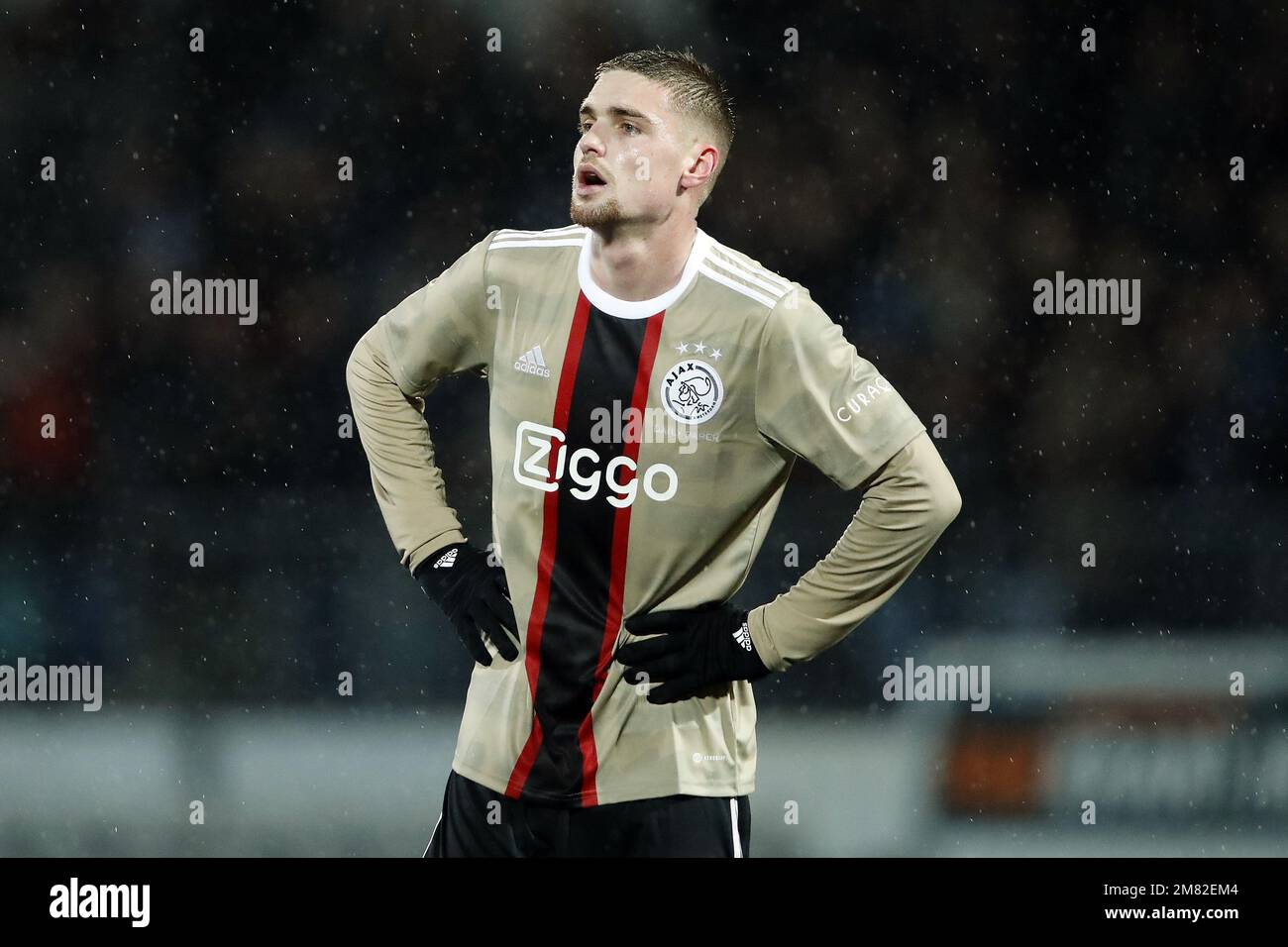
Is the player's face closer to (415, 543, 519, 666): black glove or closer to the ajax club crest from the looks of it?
the ajax club crest

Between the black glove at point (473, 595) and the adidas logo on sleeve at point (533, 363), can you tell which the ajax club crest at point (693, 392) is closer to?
the adidas logo on sleeve at point (533, 363)

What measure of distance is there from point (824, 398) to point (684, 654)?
468mm

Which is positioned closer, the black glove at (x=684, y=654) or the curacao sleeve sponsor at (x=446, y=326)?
the black glove at (x=684, y=654)

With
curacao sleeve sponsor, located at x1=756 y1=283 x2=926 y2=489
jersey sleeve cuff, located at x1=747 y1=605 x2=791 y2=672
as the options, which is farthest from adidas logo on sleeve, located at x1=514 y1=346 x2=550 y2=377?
jersey sleeve cuff, located at x1=747 y1=605 x2=791 y2=672

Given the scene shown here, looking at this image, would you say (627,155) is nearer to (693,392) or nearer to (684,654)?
(693,392)

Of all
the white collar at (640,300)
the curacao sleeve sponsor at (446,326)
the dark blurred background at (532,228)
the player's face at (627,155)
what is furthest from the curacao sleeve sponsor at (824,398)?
the dark blurred background at (532,228)

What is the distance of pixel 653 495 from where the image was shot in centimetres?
256

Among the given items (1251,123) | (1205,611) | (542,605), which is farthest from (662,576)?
(1251,123)

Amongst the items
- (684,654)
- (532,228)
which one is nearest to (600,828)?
(684,654)

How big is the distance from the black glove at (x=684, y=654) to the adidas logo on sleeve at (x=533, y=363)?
0.43 m

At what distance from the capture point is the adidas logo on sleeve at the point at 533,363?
2.61m

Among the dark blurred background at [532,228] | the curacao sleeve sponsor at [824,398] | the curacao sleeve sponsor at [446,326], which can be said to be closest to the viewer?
the curacao sleeve sponsor at [824,398]

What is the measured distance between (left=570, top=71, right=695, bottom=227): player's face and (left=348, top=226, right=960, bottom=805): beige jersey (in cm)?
11

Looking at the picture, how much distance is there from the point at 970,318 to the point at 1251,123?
3.41 feet
